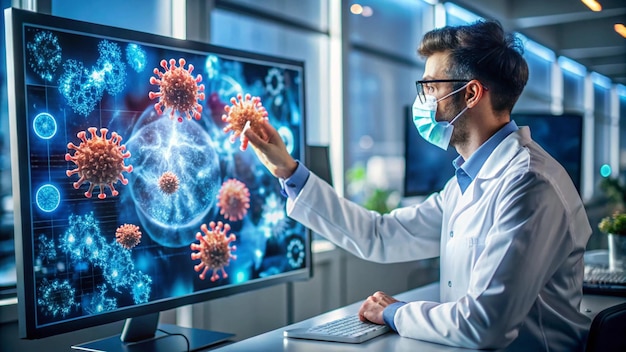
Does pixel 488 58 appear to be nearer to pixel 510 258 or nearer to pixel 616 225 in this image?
pixel 510 258

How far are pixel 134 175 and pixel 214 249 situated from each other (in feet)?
1.06

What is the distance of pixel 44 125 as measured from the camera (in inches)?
52.1

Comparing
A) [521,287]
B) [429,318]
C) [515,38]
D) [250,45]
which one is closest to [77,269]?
[429,318]

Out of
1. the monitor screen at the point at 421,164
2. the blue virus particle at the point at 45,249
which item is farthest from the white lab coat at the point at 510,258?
the monitor screen at the point at 421,164

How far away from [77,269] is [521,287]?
0.99 meters

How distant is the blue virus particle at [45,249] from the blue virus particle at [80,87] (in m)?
0.29

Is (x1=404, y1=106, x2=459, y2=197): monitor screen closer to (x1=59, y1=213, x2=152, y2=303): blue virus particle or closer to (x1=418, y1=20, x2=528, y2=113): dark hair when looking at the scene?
(x1=418, y1=20, x2=528, y2=113): dark hair

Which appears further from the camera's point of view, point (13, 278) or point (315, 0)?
point (315, 0)

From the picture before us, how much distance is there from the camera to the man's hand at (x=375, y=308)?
1.62m

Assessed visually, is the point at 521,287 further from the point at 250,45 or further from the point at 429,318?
the point at 250,45

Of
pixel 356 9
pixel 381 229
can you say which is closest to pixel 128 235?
pixel 381 229

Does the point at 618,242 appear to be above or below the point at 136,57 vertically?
below

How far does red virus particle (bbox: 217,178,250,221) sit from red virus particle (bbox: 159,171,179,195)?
0.50 feet

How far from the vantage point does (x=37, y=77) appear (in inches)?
51.6
